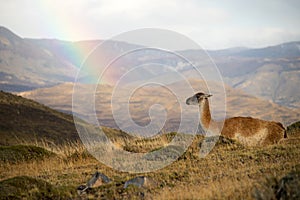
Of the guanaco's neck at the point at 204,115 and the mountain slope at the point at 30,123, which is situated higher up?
the guanaco's neck at the point at 204,115

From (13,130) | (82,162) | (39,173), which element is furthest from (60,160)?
(13,130)

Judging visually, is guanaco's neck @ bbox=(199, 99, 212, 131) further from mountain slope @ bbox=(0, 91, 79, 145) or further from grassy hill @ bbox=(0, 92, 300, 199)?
mountain slope @ bbox=(0, 91, 79, 145)

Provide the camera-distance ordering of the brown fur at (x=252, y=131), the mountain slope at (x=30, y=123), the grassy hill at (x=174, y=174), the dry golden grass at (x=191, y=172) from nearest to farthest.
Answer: the grassy hill at (x=174, y=174) < the dry golden grass at (x=191, y=172) < the brown fur at (x=252, y=131) < the mountain slope at (x=30, y=123)

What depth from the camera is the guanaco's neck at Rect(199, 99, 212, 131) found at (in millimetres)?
17228

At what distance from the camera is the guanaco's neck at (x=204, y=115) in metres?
17.2

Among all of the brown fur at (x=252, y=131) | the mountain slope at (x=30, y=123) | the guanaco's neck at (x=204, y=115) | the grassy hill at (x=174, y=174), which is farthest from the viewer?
the mountain slope at (x=30, y=123)

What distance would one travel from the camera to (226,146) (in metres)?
14.9

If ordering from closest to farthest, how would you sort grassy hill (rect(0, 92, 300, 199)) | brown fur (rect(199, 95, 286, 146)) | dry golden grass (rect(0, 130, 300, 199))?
1. grassy hill (rect(0, 92, 300, 199))
2. dry golden grass (rect(0, 130, 300, 199))
3. brown fur (rect(199, 95, 286, 146))

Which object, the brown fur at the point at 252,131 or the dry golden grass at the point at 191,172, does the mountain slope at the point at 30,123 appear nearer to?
the dry golden grass at the point at 191,172

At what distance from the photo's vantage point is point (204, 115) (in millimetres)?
17469

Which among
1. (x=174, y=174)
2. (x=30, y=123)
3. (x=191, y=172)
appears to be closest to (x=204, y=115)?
(x=191, y=172)

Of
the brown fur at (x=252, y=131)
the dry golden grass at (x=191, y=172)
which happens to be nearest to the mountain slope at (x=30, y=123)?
the dry golden grass at (x=191, y=172)

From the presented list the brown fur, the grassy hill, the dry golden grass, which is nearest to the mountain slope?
the grassy hill

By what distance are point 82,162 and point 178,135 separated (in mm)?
→ 4848
